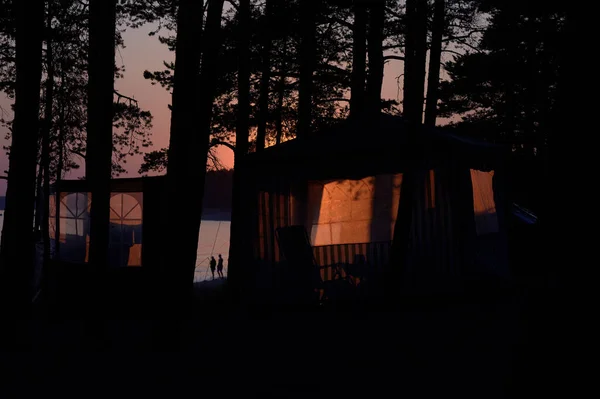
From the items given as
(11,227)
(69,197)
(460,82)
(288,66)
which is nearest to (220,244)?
(460,82)

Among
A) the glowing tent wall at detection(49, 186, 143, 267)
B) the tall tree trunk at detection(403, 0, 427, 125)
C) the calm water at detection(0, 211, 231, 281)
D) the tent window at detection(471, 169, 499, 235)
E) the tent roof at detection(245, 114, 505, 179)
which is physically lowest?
the calm water at detection(0, 211, 231, 281)

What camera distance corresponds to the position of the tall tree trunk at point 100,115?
7105mm

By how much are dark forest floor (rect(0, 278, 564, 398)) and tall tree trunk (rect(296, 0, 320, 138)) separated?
23.3 feet

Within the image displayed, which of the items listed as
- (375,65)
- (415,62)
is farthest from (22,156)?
(375,65)

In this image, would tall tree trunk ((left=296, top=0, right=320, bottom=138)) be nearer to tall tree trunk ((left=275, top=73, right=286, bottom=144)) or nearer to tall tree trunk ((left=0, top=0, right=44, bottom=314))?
tall tree trunk ((left=275, top=73, right=286, bottom=144))

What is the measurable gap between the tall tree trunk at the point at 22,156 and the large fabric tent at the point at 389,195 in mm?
3692

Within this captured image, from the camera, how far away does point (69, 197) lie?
12656mm

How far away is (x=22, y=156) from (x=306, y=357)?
3789 millimetres

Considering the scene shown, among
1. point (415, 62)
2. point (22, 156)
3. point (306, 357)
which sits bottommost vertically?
point (306, 357)

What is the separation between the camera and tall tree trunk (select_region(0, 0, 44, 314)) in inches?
281

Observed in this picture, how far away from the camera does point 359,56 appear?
14.1 metres

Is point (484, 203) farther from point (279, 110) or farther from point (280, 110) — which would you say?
point (280, 110)

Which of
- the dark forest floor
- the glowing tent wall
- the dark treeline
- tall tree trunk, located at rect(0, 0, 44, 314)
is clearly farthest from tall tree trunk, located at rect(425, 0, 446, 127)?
tall tree trunk, located at rect(0, 0, 44, 314)

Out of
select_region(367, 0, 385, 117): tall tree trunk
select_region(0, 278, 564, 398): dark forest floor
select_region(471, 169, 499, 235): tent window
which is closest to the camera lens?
select_region(0, 278, 564, 398): dark forest floor
